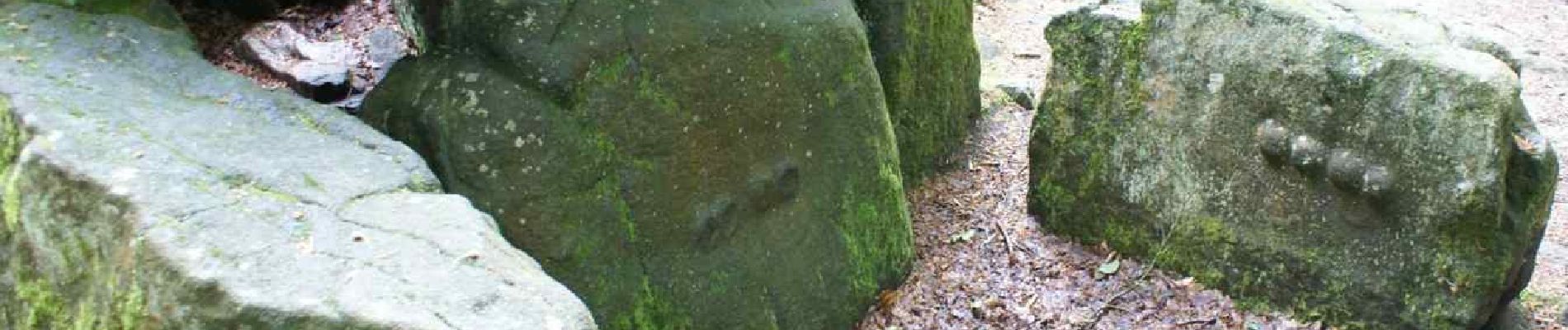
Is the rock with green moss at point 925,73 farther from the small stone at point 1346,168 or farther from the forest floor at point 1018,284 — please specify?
the small stone at point 1346,168

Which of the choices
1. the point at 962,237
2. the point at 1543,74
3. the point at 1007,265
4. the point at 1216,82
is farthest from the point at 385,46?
the point at 1543,74

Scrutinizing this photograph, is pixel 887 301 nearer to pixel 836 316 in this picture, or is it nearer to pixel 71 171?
pixel 836 316

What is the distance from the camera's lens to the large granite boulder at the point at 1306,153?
3816mm

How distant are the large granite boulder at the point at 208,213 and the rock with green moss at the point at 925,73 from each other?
2.47 m

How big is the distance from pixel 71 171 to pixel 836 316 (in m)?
2.46

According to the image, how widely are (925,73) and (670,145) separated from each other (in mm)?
1869

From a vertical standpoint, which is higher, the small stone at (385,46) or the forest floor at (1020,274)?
the small stone at (385,46)

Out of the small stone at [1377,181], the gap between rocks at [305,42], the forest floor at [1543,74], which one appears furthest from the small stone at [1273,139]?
the gap between rocks at [305,42]

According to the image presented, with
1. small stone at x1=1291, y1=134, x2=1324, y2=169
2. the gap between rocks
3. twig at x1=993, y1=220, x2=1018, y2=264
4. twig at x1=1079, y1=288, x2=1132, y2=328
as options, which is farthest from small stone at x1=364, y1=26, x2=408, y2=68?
small stone at x1=1291, y1=134, x2=1324, y2=169

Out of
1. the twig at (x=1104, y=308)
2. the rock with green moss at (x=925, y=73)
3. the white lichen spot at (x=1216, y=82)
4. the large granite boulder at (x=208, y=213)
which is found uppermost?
the large granite boulder at (x=208, y=213)

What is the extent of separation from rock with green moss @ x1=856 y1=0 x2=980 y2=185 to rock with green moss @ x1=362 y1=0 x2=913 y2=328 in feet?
2.14

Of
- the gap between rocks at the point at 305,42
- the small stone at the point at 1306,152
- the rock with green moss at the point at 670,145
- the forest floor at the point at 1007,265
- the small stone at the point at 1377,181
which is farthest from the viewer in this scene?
the forest floor at the point at 1007,265

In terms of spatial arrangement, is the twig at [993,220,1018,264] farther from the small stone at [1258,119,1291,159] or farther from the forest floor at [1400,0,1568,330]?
the forest floor at [1400,0,1568,330]

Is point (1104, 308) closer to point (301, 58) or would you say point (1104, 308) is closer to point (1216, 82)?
point (1216, 82)
